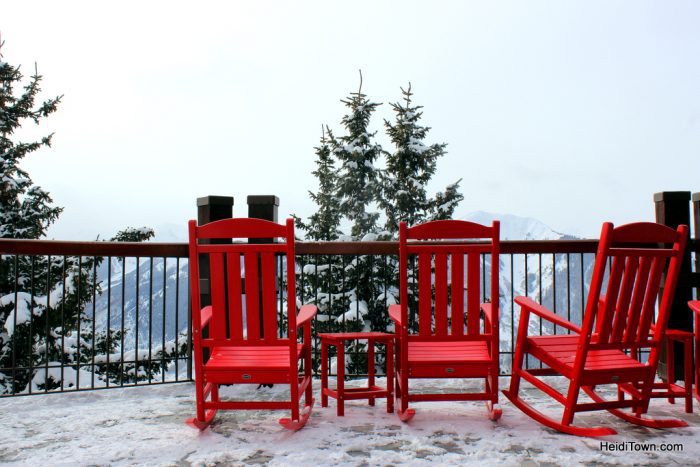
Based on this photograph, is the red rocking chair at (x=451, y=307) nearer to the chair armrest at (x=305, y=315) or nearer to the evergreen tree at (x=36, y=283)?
the chair armrest at (x=305, y=315)

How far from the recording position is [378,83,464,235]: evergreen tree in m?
13.8

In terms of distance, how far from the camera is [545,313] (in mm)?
2738

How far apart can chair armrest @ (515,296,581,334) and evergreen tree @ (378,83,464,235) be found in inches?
422

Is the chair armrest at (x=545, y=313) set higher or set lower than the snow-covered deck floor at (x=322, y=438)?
higher

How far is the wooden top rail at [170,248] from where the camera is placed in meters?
3.62

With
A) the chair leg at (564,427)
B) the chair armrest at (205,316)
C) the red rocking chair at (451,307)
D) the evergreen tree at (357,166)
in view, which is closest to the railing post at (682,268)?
the chair leg at (564,427)

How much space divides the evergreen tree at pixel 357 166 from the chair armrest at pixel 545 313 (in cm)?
1026

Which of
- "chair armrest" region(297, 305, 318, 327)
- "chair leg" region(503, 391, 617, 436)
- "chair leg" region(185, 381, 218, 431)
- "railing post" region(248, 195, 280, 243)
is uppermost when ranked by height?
"railing post" region(248, 195, 280, 243)

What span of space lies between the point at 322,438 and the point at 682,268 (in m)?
2.98

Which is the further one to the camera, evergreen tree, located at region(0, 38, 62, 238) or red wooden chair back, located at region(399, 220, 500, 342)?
evergreen tree, located at region(0, 38, 62, 238)

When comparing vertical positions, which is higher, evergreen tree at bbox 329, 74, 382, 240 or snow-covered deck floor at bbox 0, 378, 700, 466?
evergreen tree at bbox 329, 74, 382, 240

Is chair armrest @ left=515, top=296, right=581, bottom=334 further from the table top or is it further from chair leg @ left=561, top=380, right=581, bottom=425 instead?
the table top

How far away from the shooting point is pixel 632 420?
2.89m

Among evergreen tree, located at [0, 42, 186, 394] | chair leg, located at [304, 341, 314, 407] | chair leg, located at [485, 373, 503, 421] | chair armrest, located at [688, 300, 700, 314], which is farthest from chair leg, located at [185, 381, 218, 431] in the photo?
evergreen tree, located at [0, 42, 186, 394]
